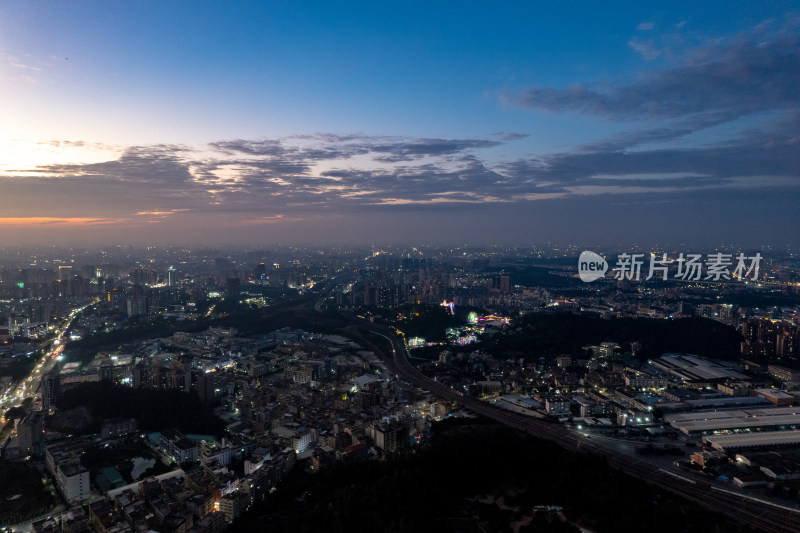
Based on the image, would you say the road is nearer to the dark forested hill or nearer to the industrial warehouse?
the dark forested hill

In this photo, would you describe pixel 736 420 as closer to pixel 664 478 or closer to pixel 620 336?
pixel 664 478

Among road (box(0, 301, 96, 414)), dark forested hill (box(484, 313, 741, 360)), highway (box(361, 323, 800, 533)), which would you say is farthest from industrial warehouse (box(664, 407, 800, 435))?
road (box(0, 301, 96, 414))

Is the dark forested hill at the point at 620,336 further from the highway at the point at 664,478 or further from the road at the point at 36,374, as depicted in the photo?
the road at the point at 36,374

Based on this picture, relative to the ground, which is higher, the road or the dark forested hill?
the dark forested hill

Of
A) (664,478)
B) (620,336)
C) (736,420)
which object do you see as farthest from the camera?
(620,336)

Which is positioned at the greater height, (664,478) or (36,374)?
(664,478)

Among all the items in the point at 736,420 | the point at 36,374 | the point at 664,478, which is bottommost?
the point at 36,374

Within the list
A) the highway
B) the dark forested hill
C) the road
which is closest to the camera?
the highway

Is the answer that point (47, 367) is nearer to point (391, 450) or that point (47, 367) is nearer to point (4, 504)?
point (4, 504)

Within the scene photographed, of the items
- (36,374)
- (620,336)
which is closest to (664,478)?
(620,336)
